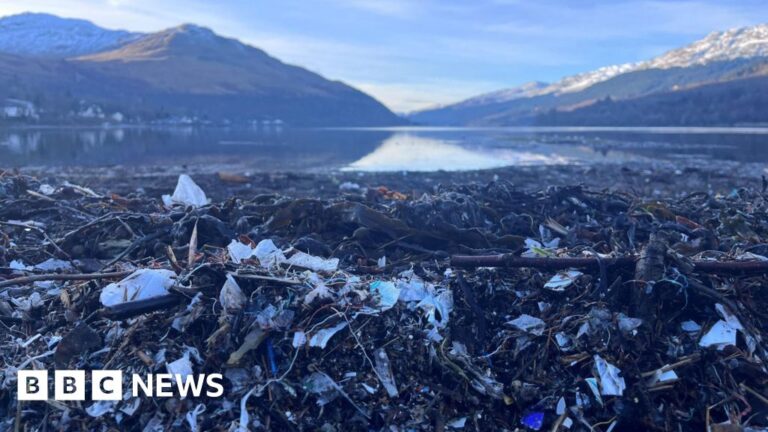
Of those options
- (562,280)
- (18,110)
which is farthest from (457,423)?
(18,110)

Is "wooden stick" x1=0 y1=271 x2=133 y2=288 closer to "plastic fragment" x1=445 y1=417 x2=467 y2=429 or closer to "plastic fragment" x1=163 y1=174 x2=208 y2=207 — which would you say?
"plastic fragment" x1=445 y1=417 x2=467 y2=429

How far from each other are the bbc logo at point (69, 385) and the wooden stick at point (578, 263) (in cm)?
235

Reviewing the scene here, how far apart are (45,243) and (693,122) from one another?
309ft

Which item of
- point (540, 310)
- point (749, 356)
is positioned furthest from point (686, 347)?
point (540, 310)

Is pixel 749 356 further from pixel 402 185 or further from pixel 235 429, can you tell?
pixel 402 185

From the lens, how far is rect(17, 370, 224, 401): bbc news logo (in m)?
2.88

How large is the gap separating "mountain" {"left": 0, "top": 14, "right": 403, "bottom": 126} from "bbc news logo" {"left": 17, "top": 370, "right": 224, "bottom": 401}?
61.8 m

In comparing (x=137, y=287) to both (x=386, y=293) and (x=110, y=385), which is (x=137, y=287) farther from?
(x=386, y=293)

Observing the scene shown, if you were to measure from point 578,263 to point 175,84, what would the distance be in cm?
13042

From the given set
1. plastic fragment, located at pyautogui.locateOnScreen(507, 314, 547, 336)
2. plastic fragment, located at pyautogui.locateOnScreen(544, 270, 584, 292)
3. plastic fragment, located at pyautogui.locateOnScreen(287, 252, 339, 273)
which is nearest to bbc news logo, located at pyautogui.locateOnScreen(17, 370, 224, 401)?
plastic fragment, located at pyautogui.locateOnScreen(287, 252, 339, 273)

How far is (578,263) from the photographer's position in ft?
12.3

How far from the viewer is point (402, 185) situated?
1366 cm

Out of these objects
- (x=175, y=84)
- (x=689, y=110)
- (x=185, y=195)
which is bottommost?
(x=185, y=195)

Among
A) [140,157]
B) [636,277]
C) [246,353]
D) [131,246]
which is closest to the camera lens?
[246,353]
